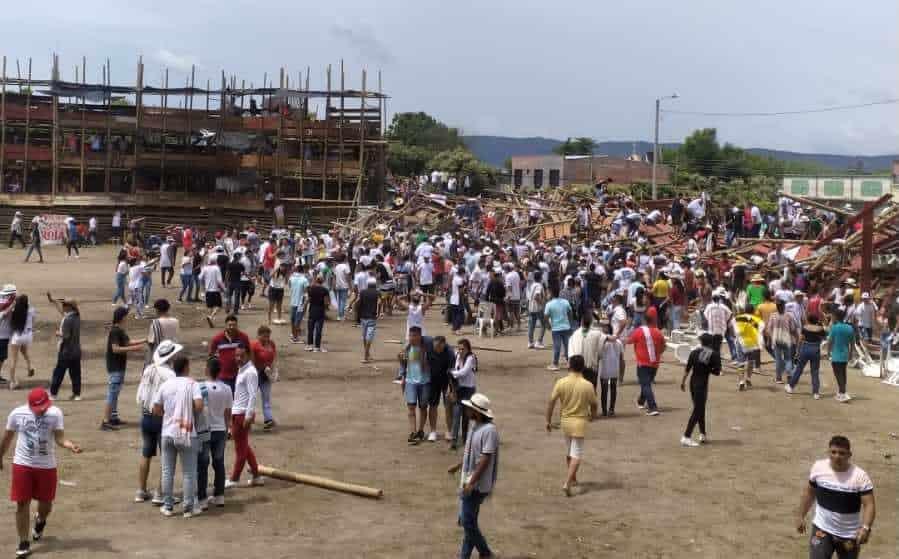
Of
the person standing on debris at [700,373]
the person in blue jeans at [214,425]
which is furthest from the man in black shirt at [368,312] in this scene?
the person in blue jeans at [214,425]

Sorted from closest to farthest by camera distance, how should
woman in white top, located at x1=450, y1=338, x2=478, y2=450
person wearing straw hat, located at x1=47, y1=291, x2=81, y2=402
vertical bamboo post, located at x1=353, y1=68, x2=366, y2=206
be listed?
1. woman in white top, located at x1=450, y1=338, x2=478, y2=450
2. person wearing straw hat, located at x1=47, y1=291, x2=81, y2=402
3. vertical bamboo post, located at x1=353, y1=68, x2=366, y2=206

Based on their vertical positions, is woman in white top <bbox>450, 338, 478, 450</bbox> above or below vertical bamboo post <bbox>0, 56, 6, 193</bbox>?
below

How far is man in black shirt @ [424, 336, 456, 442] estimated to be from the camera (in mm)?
13133

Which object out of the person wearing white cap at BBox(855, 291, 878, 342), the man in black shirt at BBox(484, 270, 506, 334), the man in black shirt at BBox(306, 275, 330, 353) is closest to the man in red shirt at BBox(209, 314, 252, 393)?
the man in black shirt at BBox(306, 275, 330, 353)

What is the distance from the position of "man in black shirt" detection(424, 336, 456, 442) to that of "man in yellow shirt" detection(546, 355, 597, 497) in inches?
81.0

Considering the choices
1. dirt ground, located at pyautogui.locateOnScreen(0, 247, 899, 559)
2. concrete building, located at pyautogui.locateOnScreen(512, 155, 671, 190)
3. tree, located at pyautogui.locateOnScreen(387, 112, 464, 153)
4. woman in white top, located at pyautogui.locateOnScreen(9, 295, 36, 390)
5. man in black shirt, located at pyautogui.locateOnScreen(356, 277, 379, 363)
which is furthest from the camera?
tree, located at pyautogui.locateOnScreen(387, 112, 464, 153)

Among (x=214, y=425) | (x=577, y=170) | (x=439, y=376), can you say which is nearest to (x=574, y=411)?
(x=439, y=376)

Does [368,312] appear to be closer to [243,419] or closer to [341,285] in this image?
[341,285]

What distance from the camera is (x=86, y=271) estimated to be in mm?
33031

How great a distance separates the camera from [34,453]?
915cm

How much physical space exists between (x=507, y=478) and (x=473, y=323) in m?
12.7

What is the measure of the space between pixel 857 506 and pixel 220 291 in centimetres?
1684

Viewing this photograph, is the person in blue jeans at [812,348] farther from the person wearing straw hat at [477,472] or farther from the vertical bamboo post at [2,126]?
the vertical bamboo post at [2,126]

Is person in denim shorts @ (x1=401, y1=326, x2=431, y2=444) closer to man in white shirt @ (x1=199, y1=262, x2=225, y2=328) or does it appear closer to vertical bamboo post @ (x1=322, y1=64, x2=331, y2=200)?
man in white shirt @ (x1=199, y1=262, x2=225, y2=328)
